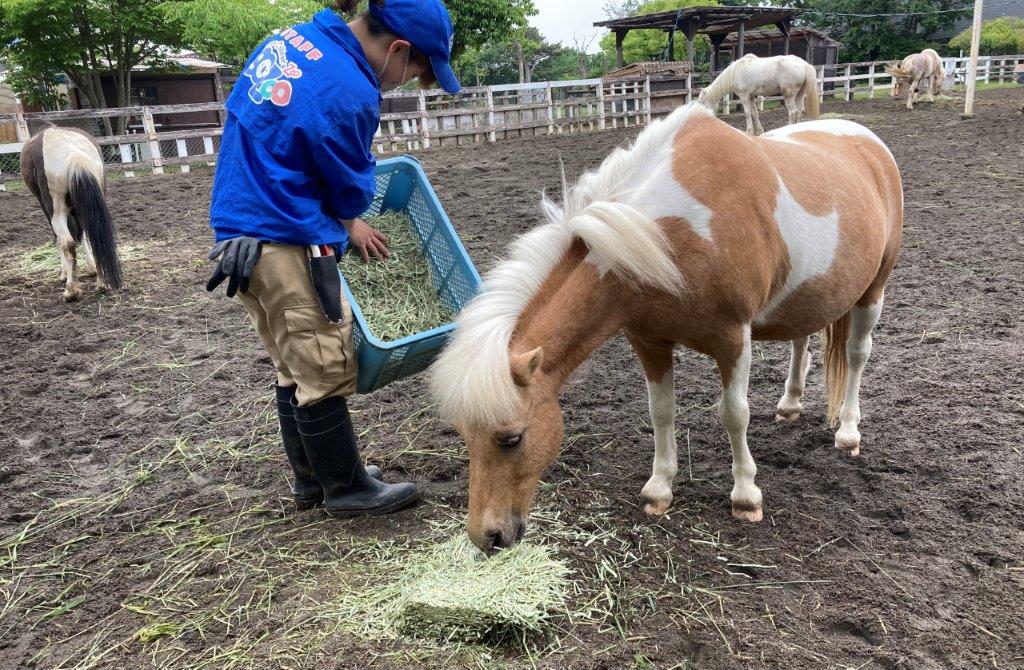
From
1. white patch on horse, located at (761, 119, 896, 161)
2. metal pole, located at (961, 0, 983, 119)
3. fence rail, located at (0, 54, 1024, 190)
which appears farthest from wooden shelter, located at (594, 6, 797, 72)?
white patch on horse, located at (761, 119, 896, 161)

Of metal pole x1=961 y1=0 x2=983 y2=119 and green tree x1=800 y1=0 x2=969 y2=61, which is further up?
green tree x1=800 y1=0 x2=969 y2=61

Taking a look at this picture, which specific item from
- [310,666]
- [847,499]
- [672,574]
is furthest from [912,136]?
[310,666]

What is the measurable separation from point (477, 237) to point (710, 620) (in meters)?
5.22

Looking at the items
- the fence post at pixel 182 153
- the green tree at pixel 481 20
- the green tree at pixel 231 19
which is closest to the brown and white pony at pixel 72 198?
the fence post at pixel 182 153

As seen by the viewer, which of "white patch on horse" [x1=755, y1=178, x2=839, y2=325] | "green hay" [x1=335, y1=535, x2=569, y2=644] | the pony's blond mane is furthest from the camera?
"white patch on horse" [x1=755, y1=178, x2=839, y2=325]

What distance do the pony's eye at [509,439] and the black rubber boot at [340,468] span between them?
2.78ft

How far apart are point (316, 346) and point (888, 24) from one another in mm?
47161

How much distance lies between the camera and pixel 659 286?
225 centimetres

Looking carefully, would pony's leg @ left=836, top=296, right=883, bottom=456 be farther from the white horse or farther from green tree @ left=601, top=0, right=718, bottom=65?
green tree @ left=601, top=0, right=718, bottom=65

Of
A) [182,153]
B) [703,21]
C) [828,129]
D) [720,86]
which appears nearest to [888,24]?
[703,21]

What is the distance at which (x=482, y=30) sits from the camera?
27656mm

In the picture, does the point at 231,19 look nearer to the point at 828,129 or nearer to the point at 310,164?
the point at 828,129

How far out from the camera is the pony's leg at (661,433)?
111 inches

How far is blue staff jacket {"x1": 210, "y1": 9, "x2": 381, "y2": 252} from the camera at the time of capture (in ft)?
7.22
